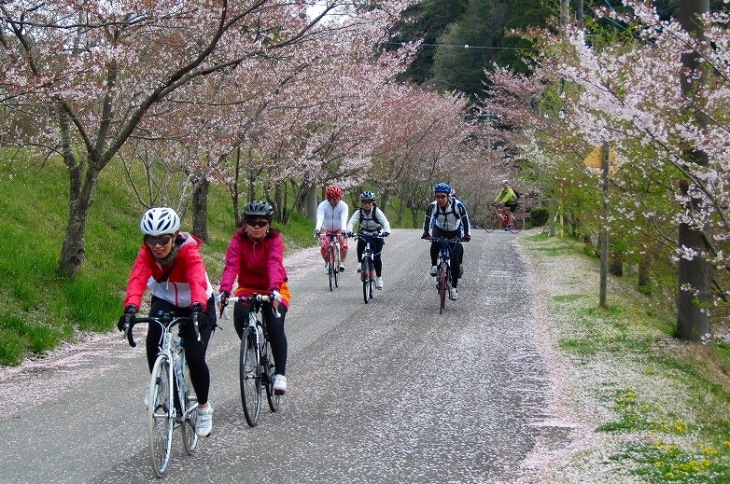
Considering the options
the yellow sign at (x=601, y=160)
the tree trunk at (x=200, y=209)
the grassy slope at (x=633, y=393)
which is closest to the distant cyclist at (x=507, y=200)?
the tree trunk at (x=200, y=209)

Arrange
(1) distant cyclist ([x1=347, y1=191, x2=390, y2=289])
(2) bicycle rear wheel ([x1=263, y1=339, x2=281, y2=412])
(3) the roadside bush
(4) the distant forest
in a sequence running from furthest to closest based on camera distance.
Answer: (4) the distant forest, (3) the roadside bush, (1) distant cyclist ([x1=347, y1=191, x2=390, y2=289]), (2) bicycle rear wheel ([x1=263, y1=339, x2=281, y2=412])

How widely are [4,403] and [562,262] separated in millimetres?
17201

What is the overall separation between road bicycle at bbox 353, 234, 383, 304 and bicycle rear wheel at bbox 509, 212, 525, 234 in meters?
23.4

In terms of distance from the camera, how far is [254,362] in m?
7.58

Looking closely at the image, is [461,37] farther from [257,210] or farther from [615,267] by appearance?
[257,210]

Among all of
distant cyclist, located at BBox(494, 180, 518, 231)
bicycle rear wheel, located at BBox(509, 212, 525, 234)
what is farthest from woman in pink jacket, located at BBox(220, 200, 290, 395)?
bicycle rear wheel, located at BBox(509, 212, 525, 234)

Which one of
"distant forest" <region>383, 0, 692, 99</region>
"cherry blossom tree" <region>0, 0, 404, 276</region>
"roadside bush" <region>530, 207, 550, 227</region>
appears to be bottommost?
"roadside bush" <region>530, 207, 550, 227</region>

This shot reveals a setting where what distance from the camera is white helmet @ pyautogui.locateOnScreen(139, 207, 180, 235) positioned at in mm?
6133

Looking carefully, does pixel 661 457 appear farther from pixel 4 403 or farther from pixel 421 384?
pixel 4 403

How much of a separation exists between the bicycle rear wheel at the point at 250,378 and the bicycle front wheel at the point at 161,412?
1.11 metres

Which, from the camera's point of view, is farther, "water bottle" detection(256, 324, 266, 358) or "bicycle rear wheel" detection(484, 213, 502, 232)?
"bicycle rear wheel" detection(484, 213, 502, 232)

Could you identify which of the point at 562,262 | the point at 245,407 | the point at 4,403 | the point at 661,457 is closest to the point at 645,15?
the point at 661,457

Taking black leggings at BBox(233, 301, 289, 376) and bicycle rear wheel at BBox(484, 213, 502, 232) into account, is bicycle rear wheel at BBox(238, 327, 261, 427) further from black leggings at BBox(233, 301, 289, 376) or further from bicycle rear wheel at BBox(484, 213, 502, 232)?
bicycle rear wheel at BBox(484, 213, 502, 232)

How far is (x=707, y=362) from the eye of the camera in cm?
1258
